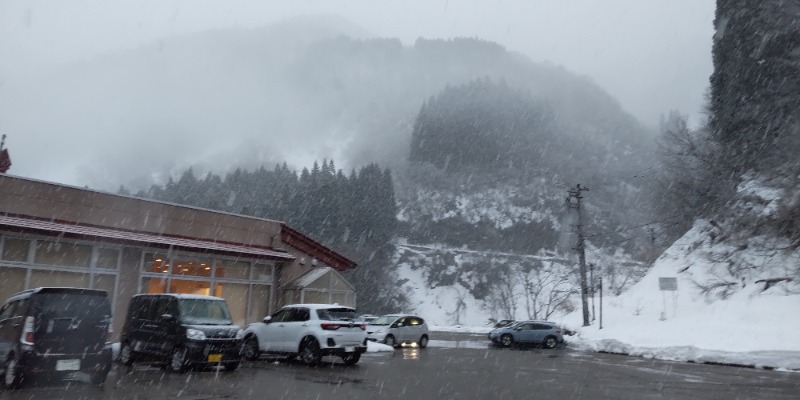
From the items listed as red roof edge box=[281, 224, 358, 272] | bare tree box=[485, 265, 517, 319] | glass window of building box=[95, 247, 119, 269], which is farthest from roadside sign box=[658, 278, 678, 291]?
bare tree box=[485, 265, 517, 319]

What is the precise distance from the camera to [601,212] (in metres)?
136

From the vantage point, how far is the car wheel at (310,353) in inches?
561

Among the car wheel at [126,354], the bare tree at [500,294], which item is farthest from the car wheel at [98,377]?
the bare tree at [500,294]

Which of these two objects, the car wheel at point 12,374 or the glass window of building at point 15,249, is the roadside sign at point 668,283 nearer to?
the car wheel at point 12,374

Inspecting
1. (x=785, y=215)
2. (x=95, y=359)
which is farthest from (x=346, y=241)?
(x=95, y=359)

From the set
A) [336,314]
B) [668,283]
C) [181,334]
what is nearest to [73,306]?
[181,334]

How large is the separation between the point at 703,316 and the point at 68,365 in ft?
84.1

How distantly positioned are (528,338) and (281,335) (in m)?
17.7

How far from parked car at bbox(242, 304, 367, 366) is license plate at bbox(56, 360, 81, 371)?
233 inches

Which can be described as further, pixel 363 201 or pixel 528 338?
pixel 363 201

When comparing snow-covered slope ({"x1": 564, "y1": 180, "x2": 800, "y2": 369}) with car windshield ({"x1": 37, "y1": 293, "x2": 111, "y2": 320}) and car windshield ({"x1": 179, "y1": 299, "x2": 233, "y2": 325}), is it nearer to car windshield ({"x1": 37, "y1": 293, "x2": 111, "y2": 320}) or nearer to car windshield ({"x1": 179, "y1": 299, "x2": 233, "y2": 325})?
car windshield ({"x1": 179, "y1": 299, "x2": 233, "y2": 325})

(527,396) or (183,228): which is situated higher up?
(183,228)

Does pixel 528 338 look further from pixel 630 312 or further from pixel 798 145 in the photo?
pixel 798 145

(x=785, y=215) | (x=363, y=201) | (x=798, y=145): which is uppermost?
(x=363, y=201)
